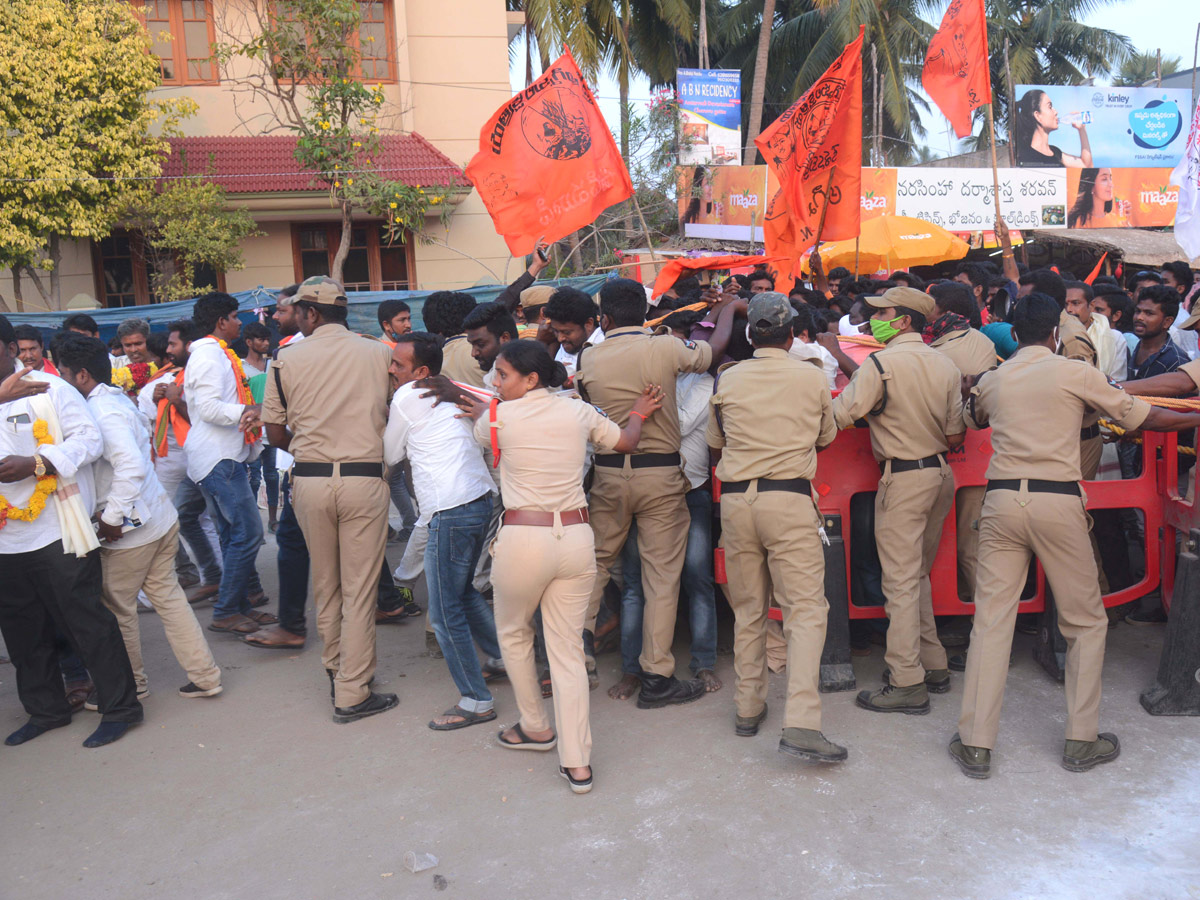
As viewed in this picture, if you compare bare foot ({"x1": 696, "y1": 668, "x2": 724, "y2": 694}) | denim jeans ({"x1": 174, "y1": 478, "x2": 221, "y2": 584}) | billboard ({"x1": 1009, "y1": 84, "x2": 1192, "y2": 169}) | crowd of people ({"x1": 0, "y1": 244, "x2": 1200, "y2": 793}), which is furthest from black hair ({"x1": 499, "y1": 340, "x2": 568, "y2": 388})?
billboard ({"x1": 1009, "y1": 84, "x2": 1192, "y2": 169})

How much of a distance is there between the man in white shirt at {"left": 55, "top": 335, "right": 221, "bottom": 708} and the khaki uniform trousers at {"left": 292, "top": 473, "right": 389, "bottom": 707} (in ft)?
2.56

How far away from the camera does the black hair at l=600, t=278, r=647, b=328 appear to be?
4.91 m

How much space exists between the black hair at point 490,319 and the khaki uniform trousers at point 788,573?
1677 mm

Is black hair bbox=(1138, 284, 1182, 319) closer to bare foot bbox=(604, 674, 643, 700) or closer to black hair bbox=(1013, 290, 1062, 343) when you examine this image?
black hair bbox=(1013, 290, 1062, 343)

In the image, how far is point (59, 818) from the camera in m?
4.07

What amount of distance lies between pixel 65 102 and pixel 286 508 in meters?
10.9

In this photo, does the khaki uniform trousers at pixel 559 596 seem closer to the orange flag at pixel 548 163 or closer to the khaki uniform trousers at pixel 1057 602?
the khaki uniform trousers at pixel 1057 602

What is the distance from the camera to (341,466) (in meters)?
4.79

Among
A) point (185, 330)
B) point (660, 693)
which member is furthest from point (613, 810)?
point (185, 330)

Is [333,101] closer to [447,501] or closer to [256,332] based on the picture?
[256,332]

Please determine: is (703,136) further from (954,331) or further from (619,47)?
(954,331)

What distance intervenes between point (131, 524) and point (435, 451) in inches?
62.7

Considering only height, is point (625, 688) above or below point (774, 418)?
below

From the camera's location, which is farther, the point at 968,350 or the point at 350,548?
the point at 968,350
